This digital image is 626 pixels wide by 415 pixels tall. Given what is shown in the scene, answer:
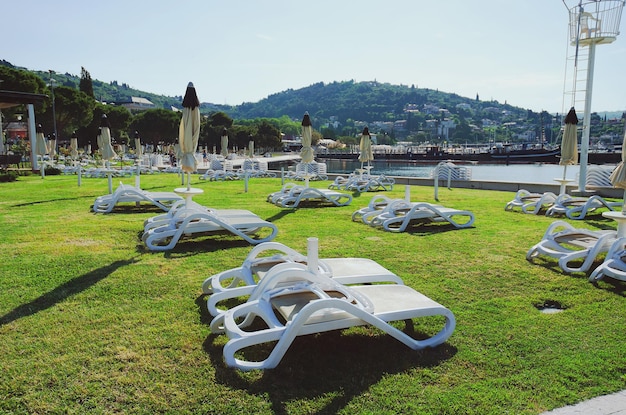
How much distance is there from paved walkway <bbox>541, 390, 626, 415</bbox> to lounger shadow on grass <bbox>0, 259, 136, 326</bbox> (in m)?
4.00

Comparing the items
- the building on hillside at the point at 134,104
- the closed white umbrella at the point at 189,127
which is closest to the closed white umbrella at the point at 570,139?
the closed white umbrella at the point at 189,127

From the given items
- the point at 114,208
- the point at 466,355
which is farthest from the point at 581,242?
the point at 114,208

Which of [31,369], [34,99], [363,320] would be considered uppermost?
[34,99]

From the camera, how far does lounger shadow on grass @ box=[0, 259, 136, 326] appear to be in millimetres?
3715

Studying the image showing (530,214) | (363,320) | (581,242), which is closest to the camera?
(363,320)

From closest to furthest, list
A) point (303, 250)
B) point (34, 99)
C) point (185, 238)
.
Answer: point (303, 250)
point (185, 238)
point (34, 99)

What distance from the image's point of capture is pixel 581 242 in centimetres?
545

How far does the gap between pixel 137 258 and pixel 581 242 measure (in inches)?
223

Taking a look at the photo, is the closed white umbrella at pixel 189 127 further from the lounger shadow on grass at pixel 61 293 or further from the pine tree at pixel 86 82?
the pine tree at pixel 86 82

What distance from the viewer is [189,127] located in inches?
290

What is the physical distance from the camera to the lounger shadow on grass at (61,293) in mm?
3715

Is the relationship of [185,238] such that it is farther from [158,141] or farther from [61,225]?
[158,141]

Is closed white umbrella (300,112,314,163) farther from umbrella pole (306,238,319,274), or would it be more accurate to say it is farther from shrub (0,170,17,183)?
shrub (0,170,17,183)

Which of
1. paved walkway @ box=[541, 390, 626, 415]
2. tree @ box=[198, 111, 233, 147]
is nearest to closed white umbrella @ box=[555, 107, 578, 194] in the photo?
paved walkway @ box=[541, 390, 626, 415]
